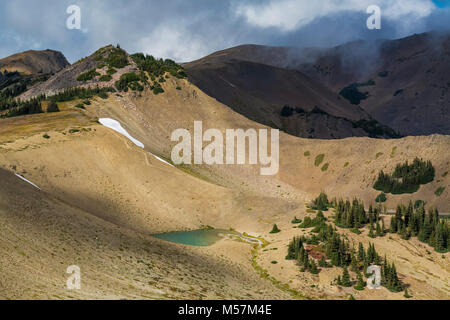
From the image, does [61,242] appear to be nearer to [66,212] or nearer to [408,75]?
[66,212]

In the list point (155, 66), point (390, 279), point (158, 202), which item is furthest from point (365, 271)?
point (155, 66)

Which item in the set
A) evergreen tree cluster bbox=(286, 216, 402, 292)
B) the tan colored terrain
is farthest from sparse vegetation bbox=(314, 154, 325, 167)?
evergreen tree cluster bbox=(286, 216, 402, 292)

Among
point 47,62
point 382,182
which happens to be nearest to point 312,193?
point 382,182

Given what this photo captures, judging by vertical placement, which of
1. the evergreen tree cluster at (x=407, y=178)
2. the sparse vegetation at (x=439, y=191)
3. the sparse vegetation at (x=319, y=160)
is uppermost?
the sparse vegetation at (x=319, y=160)

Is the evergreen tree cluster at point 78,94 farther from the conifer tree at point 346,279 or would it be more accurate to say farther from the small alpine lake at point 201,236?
the conifer tree at point 346,279

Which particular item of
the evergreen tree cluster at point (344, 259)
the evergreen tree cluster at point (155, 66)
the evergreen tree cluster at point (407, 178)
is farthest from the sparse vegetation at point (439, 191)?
the evergreen tree cluster at point (155, 66)

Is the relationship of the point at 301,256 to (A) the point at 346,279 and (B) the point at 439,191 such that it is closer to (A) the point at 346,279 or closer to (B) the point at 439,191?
(A) the point at 346,279

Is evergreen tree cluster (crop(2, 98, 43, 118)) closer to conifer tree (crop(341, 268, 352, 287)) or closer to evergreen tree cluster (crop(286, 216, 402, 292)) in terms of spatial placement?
evergreen tree cluster (crop(286, 216, 402, 292))
